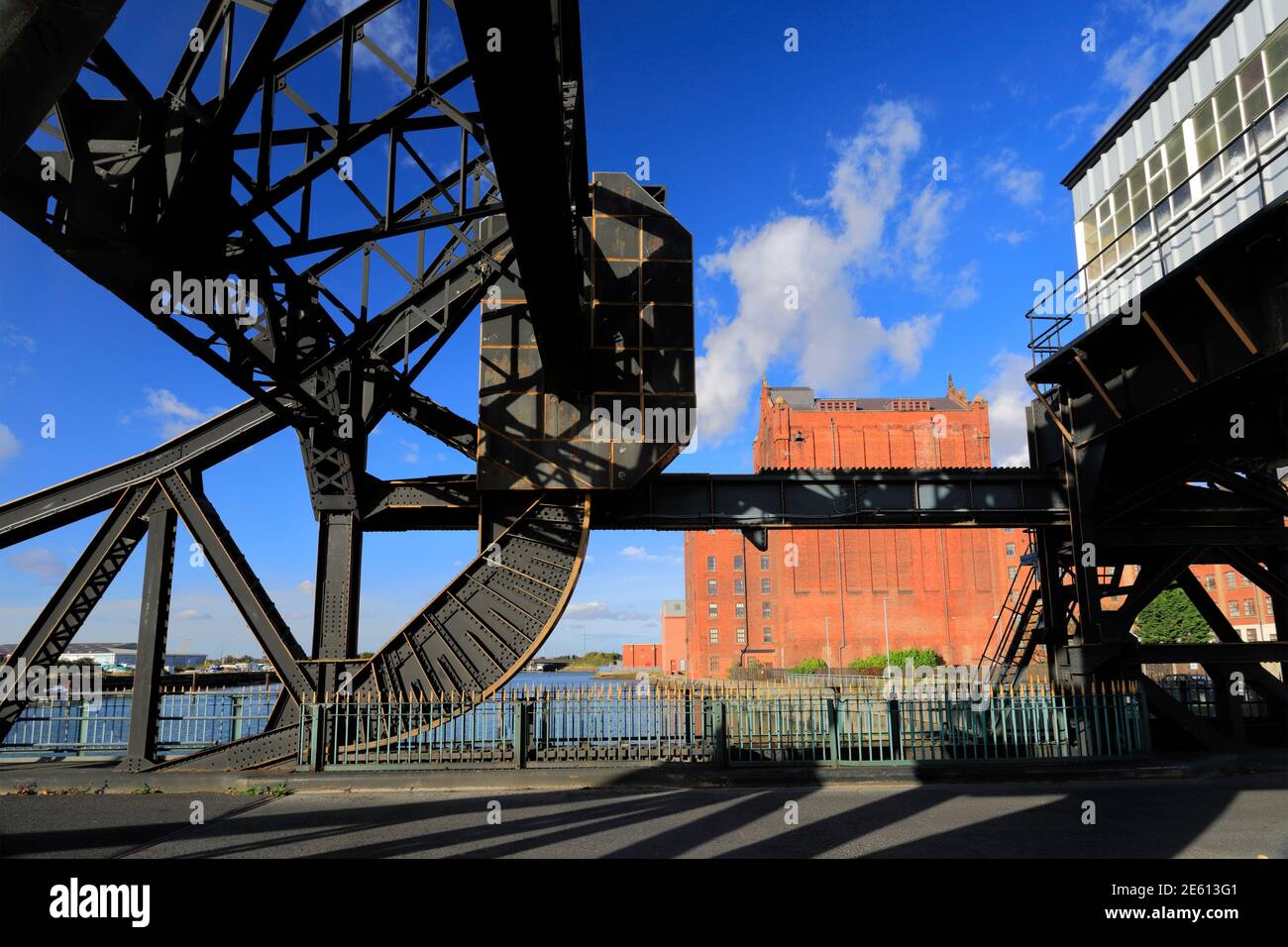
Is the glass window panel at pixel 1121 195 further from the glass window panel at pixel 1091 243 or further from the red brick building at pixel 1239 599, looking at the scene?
the red brick building at pixel 1239 599

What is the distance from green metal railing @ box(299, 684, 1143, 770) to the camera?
46.5ft

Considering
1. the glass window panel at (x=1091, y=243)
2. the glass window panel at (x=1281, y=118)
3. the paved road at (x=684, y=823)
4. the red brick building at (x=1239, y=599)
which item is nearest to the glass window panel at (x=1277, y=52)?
the glass window panel at (x=1281, y=118)

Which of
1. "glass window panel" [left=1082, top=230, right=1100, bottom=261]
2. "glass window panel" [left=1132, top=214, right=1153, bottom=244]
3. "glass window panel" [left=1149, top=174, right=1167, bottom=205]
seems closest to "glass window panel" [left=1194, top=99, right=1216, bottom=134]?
"glass window panel" [left=1149, top=174, right=1167, bottom=205]

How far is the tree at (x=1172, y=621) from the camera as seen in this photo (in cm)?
6649

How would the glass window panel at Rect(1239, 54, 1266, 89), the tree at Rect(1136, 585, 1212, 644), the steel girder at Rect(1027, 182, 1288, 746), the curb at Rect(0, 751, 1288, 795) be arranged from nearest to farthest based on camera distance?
the curb at Rect(0, 751, 1288, 795), the steel girder at Rect(1027, 182, 1288, 746), the glass window panel at Rect(1239, 54, 1266, 89), the tree at Rect(1136, 585, 1212, 644)

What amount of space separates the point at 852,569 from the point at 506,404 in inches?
2581

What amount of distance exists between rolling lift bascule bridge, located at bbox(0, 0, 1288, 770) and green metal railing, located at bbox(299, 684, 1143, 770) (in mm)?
689

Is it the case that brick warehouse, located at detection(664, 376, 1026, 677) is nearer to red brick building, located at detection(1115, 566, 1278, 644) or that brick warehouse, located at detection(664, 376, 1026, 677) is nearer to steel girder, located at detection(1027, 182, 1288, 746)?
red brick building, located at detection(1115, 566, 1278, 644)

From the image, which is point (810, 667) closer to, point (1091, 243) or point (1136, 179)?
point (1091, 243)

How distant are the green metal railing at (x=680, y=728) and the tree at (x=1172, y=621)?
61194 mm

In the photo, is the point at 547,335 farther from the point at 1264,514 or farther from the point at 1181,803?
the point at 1264,514

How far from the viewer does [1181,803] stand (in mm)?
11758

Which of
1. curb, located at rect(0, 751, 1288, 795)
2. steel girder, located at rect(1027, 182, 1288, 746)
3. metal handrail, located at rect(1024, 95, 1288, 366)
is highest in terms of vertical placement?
metal handrail, located at rect(1024, 95, 1288, 366)

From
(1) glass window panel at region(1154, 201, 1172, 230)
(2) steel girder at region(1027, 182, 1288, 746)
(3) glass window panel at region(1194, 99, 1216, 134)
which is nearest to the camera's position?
(2) steel girder at region(1027, 182, 1288, 746)
